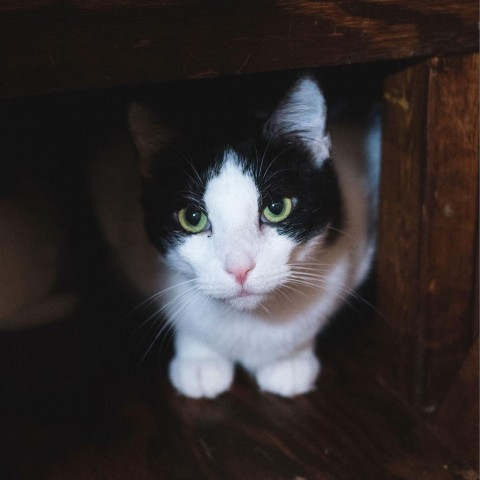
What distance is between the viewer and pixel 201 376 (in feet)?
4.10

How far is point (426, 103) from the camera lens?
984 mm

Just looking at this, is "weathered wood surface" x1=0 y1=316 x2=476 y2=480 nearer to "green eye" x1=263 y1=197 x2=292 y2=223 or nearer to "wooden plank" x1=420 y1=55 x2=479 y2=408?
"wooden plank" x1=420 y1=55 x2=479 y2=408

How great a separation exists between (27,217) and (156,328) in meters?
0.41

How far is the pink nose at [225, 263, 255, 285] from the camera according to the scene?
0.92 meters

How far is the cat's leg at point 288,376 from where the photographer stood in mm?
1246

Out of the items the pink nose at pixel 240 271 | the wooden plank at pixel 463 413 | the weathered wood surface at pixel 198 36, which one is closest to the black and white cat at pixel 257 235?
the pink nose at pixel 240 271

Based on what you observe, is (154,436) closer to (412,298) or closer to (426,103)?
(412,298)

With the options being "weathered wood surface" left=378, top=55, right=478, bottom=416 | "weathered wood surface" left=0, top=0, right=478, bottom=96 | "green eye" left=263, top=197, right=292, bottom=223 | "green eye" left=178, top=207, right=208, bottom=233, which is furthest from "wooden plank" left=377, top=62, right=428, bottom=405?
"green eye" left=178, top=207, right=208, bottom=233

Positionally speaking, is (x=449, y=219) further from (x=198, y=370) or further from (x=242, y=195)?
(x=198, y=370)

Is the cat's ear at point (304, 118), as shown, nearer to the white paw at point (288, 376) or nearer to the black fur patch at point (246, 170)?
the black fur patch at point (246, 170)

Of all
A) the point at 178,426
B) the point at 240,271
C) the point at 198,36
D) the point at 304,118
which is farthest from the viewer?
the point at 178,426

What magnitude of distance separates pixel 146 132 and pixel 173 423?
524 mm

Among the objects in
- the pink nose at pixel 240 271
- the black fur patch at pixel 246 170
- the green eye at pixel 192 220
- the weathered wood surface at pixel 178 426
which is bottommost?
the weathered wood surface at pixel 178 426

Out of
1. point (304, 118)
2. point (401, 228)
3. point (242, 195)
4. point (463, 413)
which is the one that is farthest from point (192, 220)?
point (463, 413)
